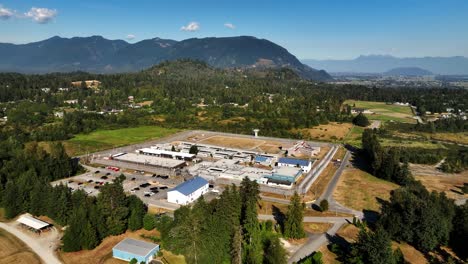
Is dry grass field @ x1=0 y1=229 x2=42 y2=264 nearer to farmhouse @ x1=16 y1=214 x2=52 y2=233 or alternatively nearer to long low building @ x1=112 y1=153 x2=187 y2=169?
farmhouse @ x1=16 y1=214 x2=52 y2=233

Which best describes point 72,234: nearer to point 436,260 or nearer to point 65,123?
point 436,260

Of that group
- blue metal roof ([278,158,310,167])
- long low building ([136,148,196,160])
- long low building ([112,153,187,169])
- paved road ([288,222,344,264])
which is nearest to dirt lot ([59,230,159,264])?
paved road ([288,222,344,264])

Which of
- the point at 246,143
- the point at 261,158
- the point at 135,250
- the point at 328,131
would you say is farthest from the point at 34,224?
the point at 328,131

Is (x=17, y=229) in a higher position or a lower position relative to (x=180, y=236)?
lower

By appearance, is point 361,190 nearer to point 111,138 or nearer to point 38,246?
point 38,246

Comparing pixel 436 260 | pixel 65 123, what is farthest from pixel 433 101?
pixel 65 123

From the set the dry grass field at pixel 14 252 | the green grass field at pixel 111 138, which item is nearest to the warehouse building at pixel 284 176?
the dry grass field at pixel 14 252
